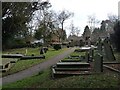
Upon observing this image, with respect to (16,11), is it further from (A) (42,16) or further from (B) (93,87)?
(B) (93,87)

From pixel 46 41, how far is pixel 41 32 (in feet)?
10.1

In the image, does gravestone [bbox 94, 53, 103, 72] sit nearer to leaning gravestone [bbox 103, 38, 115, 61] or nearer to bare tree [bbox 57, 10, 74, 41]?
leaning gravestone [bbox 103, 38, 115, 61]

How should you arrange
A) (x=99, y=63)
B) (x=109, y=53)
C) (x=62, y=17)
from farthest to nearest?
(x=62, y=17), (x=109, y=53), (x=99, y=63)

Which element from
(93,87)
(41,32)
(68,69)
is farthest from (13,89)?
(41,32)

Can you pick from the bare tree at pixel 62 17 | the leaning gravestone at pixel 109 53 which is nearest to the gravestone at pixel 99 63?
the leaning gravestone at pixel 109 53

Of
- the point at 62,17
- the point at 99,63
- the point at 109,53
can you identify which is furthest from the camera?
the point at 62,17

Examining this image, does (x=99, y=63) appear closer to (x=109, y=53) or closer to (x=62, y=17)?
(x=109, y=53)

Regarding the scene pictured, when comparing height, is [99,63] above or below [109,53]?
below

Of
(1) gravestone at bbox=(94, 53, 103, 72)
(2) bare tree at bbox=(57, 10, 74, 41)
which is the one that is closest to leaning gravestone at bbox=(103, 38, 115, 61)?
(1) gravestone at bbox=(94, 53, 103, 72)

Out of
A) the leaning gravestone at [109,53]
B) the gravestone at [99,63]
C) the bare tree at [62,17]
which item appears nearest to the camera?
the gravestone at [99,63]

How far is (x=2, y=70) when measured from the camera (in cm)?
1655

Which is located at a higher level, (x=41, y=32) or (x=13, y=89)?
(x=41, y=32)

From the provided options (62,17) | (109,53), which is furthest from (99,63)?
(62,17)

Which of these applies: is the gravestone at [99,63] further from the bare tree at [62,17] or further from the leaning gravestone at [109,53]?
the bare tree at [62,17]
